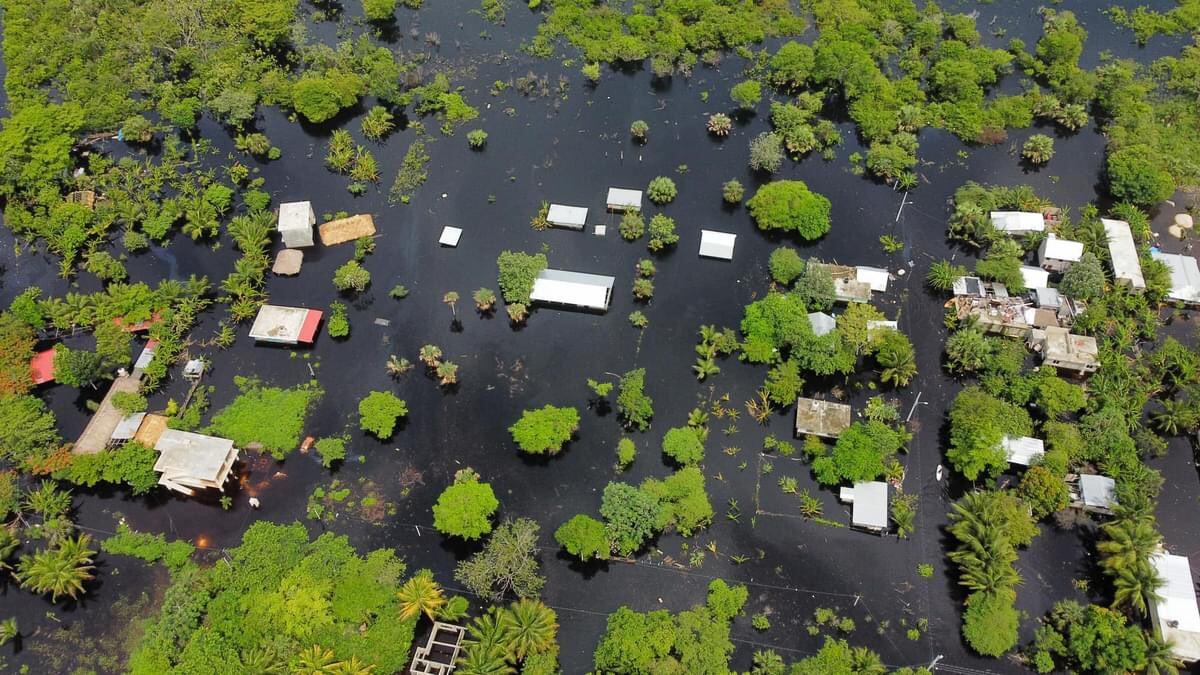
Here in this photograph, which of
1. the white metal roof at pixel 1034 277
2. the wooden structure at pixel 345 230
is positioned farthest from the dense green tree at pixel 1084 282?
the wooden structure at pixel 345 230

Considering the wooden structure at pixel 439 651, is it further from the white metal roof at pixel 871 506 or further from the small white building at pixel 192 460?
the white metal roof at pixel 871 506

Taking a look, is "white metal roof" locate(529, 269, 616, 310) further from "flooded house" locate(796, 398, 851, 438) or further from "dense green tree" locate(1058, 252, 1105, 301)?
"dense green tree" locate(1058, 252, 1105, 301)

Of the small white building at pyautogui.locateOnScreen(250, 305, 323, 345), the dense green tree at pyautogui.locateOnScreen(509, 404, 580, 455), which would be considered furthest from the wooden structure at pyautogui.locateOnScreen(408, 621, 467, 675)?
the small white building at pyautogui.locateOnScreen(250, 305, 323, 345)

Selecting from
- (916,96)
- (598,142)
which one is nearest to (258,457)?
(598,142)

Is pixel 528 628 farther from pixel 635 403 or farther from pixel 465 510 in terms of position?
pixel 635 403

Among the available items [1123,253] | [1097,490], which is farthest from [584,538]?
[1123,253]

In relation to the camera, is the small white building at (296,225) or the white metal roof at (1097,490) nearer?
the white metal roof at (1097,490)

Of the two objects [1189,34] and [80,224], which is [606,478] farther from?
[1189,34]
